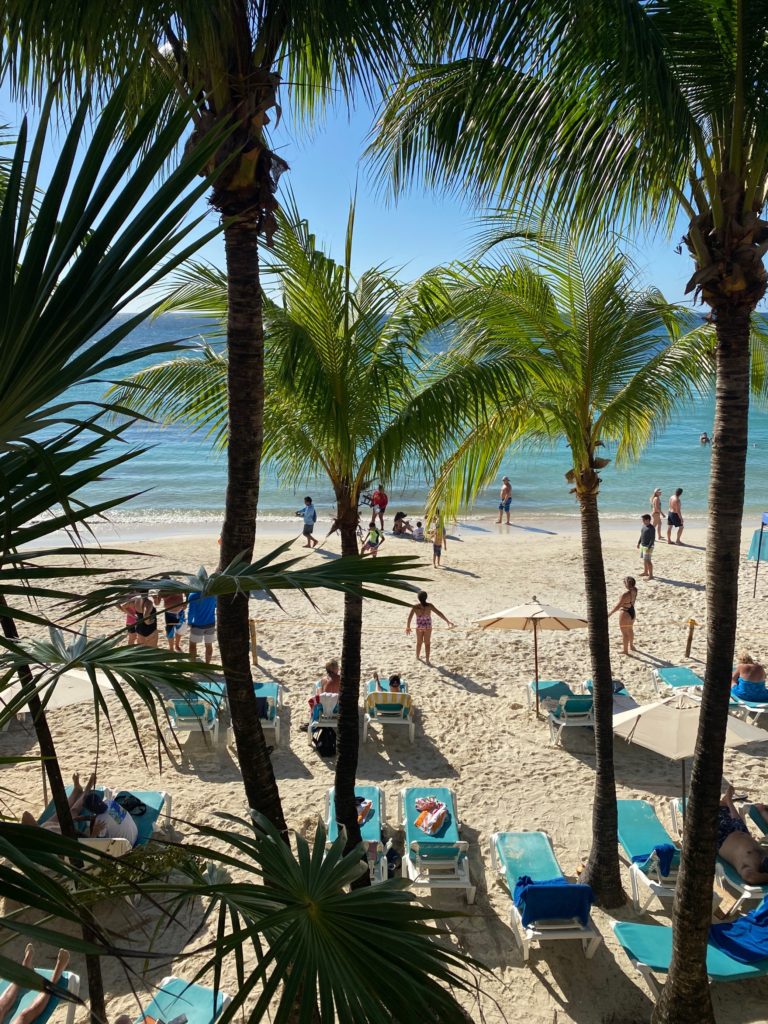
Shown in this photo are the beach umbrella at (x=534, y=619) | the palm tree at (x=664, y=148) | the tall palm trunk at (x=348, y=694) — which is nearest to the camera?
the palm tree at (x=664, y=148)

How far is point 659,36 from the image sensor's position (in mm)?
3936

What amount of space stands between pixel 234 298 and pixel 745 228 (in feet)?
10.9

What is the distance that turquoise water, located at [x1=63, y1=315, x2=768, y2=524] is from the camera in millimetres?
32438

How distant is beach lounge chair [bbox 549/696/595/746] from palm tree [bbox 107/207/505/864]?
4.10 m

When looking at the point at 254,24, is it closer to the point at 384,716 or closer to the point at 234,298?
the point at 234,298

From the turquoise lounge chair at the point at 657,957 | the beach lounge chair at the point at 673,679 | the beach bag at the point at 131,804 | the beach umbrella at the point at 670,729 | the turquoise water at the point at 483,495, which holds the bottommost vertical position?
the turquoise lounge chair at the point at 657,957

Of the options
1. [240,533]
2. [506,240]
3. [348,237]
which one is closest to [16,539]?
[240,533]

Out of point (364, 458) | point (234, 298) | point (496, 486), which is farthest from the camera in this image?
point (496, 486)

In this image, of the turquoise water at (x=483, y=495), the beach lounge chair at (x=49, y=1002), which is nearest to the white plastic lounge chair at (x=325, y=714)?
the beach lounge chair at (x=49, y=1002)

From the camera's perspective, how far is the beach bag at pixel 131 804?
812 cm

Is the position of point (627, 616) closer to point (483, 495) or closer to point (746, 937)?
point (746, 937)

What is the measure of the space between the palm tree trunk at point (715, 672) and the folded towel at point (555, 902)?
3.40 feet

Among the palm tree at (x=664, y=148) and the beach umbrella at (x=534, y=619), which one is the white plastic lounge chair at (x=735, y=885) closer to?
the palm tree at (x=664, y=148)

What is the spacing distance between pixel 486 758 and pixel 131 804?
4403mm
